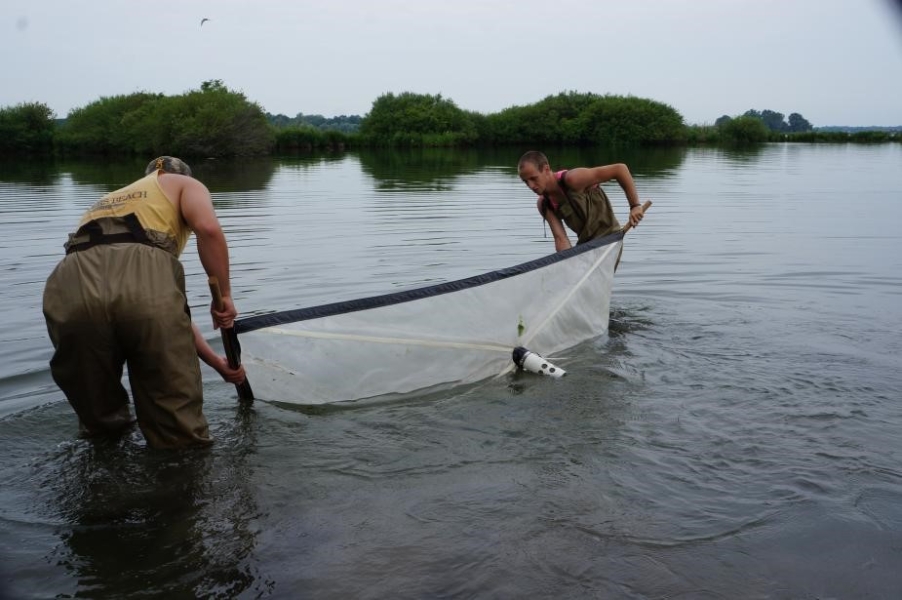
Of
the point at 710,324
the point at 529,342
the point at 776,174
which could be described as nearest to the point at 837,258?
the point at 710,324

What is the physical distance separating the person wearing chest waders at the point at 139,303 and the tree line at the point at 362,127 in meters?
55.5

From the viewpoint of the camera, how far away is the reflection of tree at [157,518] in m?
3.49

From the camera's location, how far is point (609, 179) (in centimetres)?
787

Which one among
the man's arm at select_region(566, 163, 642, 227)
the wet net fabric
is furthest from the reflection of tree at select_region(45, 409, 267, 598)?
the man's arm at select_region(566, 163, 642, 227)

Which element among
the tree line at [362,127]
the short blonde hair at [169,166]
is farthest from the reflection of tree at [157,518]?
the tree line at [362,127]

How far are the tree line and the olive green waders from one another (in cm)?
5558

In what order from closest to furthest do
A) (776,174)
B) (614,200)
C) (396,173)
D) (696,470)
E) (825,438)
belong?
1. (696,470)
2. (825,438)
3. (614,200)
4. (776,174)
5. (396,173)

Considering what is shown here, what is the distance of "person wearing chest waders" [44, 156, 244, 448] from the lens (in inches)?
163

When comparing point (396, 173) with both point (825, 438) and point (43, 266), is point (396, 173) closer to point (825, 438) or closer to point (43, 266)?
point (43, 266)

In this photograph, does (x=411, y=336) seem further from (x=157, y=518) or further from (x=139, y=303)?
(x=157, y=518)

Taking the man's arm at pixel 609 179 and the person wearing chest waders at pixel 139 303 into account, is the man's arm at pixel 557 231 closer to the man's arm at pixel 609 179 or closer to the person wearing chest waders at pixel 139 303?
the man's arm at pixel 609 179

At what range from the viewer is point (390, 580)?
348 cm

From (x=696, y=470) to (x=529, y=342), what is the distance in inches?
94.6

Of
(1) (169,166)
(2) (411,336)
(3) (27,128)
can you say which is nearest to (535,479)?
(2) (411,336)
